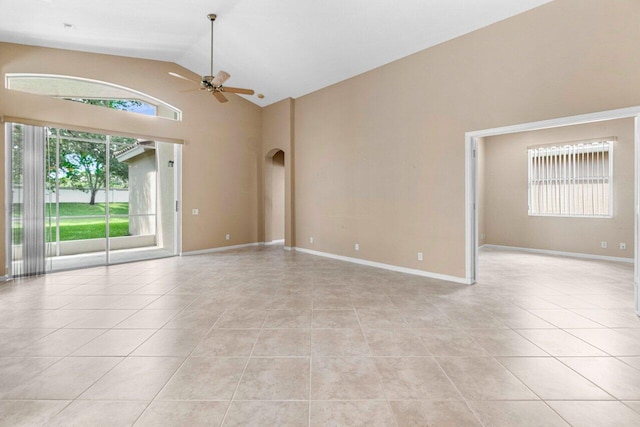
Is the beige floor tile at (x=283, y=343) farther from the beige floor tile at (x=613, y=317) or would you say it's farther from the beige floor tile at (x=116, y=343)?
the beige floor tile at (x=613, y=317)

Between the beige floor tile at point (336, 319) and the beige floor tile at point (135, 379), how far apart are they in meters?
1.33

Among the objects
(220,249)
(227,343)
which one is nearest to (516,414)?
(227,343)

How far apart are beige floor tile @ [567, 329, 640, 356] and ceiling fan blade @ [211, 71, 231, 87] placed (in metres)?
5.14

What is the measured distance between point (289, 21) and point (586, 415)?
558 cm

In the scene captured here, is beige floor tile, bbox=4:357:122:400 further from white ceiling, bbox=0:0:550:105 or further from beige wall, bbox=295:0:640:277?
white ceiling, bbox=0:0:550:105

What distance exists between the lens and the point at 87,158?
18.2ft

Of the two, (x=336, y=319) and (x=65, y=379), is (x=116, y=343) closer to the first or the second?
(x=65, y=379)

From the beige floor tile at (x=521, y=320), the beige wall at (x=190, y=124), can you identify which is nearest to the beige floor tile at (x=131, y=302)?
the beige wall at (x=190, y=124)

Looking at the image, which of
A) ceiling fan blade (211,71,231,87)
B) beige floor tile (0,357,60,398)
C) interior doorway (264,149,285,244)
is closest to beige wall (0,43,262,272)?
interior doorway (264,149,285,244)

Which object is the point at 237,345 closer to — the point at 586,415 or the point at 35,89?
the point at 586,415

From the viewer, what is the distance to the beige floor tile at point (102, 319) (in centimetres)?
287

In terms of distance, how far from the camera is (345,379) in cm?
199

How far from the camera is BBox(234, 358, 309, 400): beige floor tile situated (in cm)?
183

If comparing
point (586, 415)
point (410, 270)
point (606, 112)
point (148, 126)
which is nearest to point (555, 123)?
point (606, 112)
